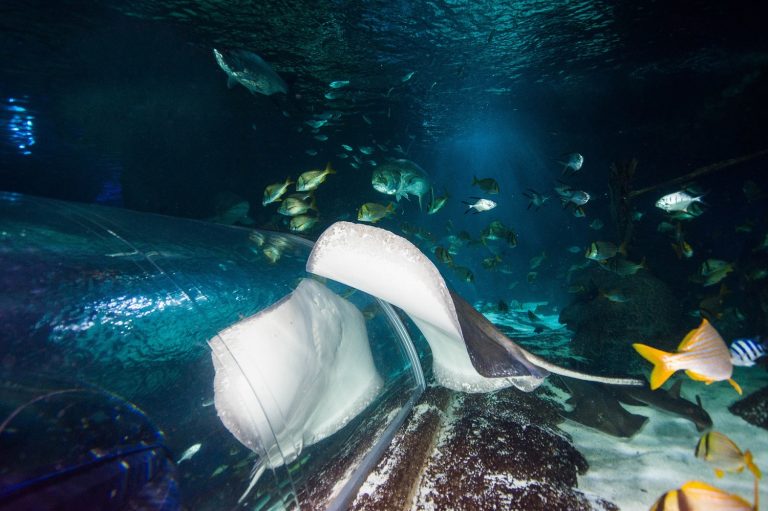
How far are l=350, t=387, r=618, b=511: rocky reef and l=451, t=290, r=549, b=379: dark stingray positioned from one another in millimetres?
934

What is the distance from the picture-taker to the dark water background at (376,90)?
8188 mm

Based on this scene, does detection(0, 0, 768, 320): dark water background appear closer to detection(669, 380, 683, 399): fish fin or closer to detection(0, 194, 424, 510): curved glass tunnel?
detection(669, 380, 683, 399): fish fin

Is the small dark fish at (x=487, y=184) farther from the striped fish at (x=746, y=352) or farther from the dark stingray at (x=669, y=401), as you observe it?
the striped fish at (x=746, y=352)

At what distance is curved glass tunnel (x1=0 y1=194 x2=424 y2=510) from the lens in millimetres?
1107

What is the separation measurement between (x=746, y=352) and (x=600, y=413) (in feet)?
4.88

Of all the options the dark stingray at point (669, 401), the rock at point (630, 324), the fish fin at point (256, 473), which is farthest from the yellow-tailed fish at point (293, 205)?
the rock at point (630, 324)

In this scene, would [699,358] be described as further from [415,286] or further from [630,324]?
[630,324]

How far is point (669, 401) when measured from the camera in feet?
11.6

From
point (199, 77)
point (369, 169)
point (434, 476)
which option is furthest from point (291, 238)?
point (369, 169)

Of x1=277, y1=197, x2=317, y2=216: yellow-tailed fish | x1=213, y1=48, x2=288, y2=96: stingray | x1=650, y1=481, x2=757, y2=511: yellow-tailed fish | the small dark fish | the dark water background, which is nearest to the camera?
x1=650, y1=481, x2=757, y2=511: yellow-tailed fish

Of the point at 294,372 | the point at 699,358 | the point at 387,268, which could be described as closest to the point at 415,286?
the point at 387,268

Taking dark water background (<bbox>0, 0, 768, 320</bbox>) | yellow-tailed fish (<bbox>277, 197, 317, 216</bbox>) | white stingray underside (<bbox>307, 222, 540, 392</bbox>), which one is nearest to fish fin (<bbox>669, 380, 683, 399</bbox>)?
white stingray underside (<bbox>307, 222, 540, 392</bbox>)

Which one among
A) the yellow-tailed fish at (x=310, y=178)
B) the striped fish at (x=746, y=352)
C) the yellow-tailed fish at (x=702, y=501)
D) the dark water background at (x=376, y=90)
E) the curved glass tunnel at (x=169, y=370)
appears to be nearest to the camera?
the curved glass tunnel at (x=169, y=370)

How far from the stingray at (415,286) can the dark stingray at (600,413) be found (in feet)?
6.17
